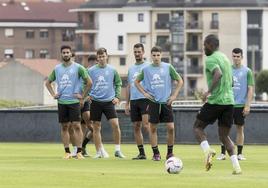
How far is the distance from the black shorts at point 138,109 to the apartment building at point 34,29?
123m

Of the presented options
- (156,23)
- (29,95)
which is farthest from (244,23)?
(29,95)

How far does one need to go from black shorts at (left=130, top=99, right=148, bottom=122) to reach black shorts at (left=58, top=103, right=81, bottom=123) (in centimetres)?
114

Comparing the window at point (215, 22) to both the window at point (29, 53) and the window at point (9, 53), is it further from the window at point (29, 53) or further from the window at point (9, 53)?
the window at point (29, 53)

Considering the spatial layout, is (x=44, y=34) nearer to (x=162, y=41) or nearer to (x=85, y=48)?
(x=85, y=48)

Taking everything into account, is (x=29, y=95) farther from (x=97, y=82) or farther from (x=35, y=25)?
(x=97, y=82)

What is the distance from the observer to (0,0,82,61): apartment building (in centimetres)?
15038

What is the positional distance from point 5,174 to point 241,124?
6650mm

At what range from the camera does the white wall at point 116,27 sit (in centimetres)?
13512

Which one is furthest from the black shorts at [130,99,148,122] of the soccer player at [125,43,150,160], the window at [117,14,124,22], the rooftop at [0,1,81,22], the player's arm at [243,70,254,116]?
the rooftop at [0,1,81,22]

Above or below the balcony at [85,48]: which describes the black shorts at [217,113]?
below

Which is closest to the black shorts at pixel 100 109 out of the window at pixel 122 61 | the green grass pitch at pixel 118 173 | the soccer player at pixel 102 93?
the soccer player at pixel 102 93

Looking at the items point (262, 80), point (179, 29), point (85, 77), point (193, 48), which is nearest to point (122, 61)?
point (179, 29)

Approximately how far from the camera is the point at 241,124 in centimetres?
2452

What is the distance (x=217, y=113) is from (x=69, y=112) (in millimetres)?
5031
